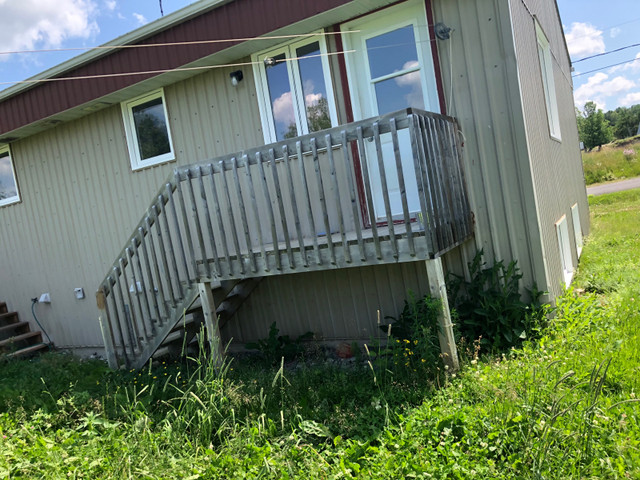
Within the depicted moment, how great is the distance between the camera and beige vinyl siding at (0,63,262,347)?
6.38 metres

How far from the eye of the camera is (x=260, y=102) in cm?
604

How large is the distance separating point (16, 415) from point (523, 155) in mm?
5296

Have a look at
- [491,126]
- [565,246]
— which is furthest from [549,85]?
[491,126]

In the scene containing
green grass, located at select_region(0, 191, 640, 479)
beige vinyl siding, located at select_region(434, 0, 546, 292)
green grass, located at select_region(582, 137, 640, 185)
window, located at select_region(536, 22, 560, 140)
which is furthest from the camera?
green grass, located at select_region(582, 137, 640, 185)

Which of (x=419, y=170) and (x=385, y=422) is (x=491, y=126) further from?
(x=385, y=422)

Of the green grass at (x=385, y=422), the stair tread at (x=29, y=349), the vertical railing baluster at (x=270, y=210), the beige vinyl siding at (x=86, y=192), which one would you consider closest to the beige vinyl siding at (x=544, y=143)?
the green grass at (x=385, y=422)

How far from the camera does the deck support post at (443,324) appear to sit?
4070 millimetres

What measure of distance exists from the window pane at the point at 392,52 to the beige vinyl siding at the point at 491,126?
0.36m

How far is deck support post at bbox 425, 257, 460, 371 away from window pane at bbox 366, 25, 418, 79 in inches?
95.4

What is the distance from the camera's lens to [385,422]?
3.46m

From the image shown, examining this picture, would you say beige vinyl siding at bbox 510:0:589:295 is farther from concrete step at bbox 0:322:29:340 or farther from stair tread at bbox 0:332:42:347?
concrete step at bbox 0:322:29:340

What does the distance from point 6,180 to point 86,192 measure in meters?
A: 2.27

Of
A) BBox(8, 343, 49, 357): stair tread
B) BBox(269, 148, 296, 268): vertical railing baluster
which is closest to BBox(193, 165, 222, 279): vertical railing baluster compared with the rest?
BBox(269, 148, 296, 268): vertical railing baluster

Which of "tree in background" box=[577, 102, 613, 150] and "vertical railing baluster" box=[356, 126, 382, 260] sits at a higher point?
"tree in background" box=[577, 102, 613, 150]
